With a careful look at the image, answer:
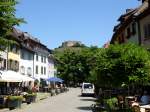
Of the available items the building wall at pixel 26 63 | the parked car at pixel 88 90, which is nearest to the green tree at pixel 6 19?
the parked car at pixel 88 90

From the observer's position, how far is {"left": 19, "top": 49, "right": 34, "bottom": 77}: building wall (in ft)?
226

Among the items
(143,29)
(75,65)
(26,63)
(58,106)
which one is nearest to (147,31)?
(143,29)

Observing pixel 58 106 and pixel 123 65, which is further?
pixel 58 106

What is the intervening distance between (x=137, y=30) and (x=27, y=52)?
40.8 meters

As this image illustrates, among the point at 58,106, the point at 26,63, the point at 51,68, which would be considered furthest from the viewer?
the point at 51,68

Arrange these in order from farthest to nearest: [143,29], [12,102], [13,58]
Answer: [13,58] → [143,29] → [12,102]

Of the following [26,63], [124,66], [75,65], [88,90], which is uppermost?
[75,65]

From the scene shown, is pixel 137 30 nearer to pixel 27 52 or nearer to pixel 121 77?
pixel 121 77

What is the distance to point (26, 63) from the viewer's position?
7244 cm

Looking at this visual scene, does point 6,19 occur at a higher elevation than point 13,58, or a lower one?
lower

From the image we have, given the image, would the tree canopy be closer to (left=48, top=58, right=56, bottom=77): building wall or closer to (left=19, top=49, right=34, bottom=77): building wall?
(left=19, top=49, right=34, bottom=77): building wall

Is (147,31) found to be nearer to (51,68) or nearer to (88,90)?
(88,90)

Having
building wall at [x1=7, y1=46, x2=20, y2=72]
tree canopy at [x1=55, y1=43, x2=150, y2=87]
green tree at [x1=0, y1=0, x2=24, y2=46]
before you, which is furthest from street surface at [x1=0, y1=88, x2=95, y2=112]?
building wall at [x1=7, y1=46, x2=20, y2=72]

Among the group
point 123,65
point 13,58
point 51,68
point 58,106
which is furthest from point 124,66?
point 51,68
